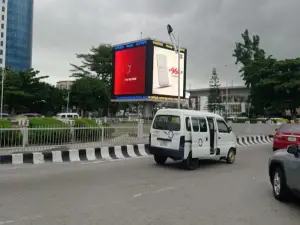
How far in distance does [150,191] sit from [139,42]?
3895 cm

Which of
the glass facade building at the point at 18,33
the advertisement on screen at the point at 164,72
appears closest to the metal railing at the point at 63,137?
the advertisement on screen at the point at 164,72

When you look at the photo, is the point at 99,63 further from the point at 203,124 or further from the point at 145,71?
the point at 203,124

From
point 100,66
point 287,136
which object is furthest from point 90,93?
point 287,136

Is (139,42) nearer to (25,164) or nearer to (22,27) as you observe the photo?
(25,164)

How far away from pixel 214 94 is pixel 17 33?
70.7m

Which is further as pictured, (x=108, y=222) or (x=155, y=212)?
(x=155, y=212)

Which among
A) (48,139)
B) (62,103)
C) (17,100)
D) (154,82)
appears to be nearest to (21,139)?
(48,139)

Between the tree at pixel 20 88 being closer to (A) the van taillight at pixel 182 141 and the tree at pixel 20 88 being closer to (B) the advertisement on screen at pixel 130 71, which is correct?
(B) the advertisement on screen at pixel 130 71

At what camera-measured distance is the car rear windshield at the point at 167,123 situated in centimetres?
1132

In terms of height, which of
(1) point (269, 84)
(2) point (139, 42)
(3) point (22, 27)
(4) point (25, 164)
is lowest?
(4) point (25, 164)

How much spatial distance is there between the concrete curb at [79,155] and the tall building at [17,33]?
9996 centimetres

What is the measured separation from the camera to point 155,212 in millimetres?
5984

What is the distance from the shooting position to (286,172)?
6754 millimetres

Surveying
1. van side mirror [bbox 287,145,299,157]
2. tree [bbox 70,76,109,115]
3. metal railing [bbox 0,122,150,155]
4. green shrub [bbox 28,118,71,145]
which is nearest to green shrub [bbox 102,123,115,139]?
metal railing [bbox 0,122,150,155]
